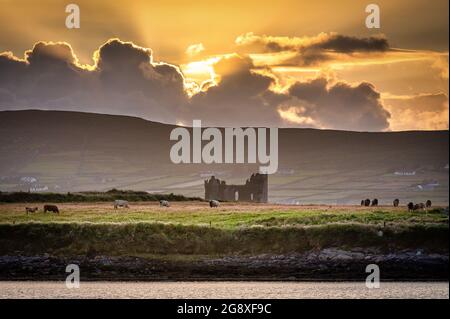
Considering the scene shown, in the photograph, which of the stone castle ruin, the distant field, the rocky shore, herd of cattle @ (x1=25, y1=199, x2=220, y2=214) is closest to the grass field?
the distant field

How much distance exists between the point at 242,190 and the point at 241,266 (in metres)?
76.8

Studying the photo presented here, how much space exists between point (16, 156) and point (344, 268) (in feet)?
423

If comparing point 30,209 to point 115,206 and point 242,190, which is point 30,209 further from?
point 242,190

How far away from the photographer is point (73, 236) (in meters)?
80.8

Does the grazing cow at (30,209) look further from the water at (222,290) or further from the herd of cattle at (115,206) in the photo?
the water at (222,290)

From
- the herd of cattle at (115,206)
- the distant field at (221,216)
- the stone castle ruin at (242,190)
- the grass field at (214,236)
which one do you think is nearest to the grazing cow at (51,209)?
the herd of cattle at (115,206)

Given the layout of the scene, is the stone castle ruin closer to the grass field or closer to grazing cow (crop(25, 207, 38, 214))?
grazing cow (crop(25, 207, 38, 214))

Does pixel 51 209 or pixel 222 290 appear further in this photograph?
pixel 51 209

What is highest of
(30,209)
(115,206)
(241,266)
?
(115,206)

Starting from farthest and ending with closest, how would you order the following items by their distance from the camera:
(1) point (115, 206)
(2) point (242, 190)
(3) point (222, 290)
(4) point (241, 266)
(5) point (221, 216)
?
(2) point (242, 190), (1) point (115, 206), (5) point (221, 216), (4) point (241, 266), (3) point (222, 290)

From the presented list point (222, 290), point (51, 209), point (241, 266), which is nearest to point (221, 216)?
point (241, 266)

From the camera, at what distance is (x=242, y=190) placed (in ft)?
504
